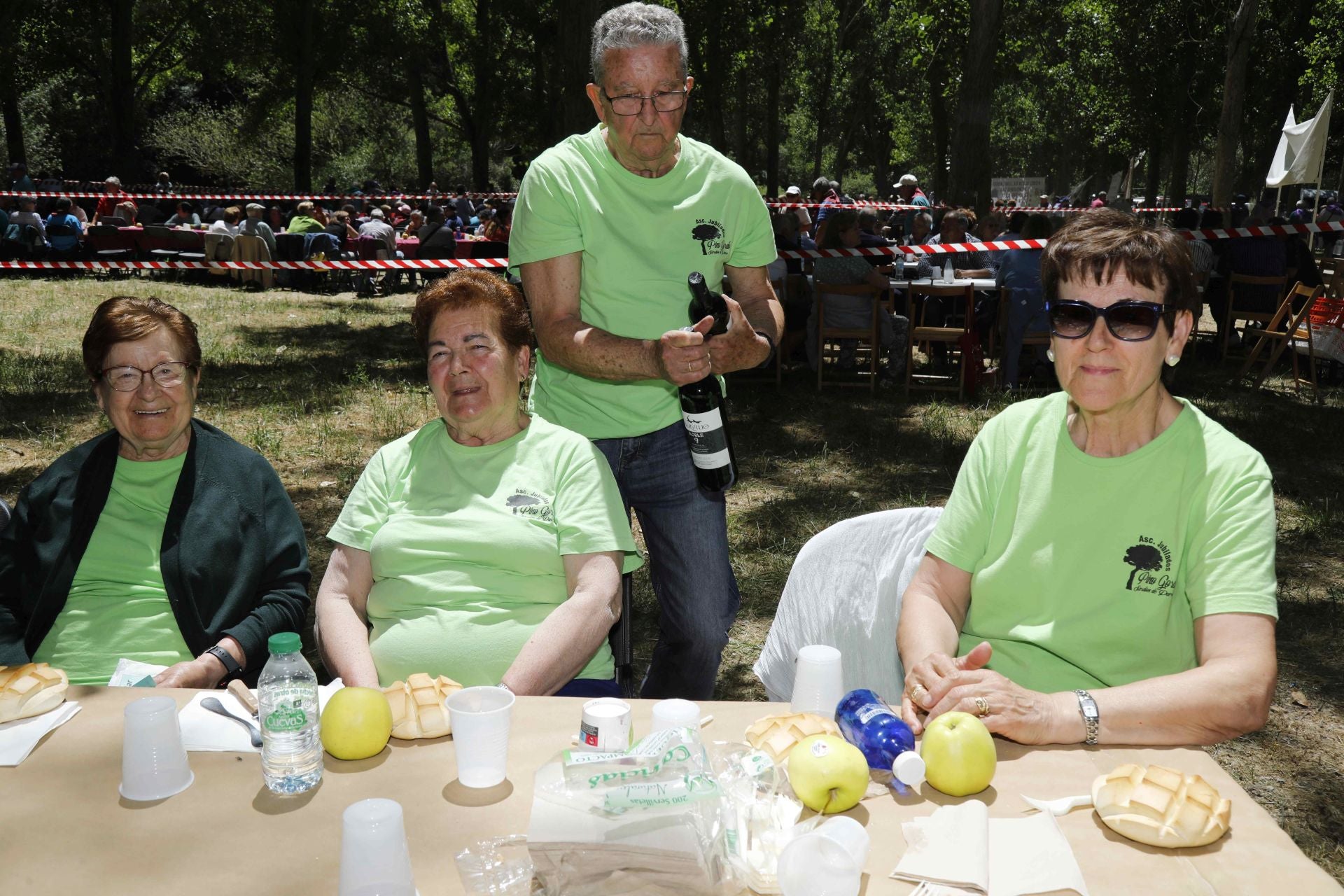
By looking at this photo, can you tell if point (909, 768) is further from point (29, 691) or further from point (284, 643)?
point (29, 691)

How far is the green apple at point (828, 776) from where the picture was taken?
5.40 ft

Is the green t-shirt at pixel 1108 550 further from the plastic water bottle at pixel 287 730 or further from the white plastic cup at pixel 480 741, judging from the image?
the plastic water bottle at pixel 287 730

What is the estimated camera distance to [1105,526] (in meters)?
2.25

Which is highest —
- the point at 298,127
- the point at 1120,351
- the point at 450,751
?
the point at 298,127

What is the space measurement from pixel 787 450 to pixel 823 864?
6334 millimetres

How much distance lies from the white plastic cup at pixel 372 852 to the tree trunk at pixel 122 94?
30.4 meters

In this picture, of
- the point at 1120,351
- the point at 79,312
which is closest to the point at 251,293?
the point at 79,312

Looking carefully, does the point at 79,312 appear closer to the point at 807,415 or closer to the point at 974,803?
the point at 807,415

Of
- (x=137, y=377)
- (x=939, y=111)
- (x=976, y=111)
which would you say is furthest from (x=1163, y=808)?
(x=939, y=111)

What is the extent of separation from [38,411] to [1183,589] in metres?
8.44

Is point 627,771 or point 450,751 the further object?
point 450,751

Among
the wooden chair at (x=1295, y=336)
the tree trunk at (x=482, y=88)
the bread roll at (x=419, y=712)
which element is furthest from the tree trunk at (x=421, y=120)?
the bread roll at (x=419, y=712)

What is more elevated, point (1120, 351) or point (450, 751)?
point (1120, 351)

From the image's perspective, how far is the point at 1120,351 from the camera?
225 centimetres
